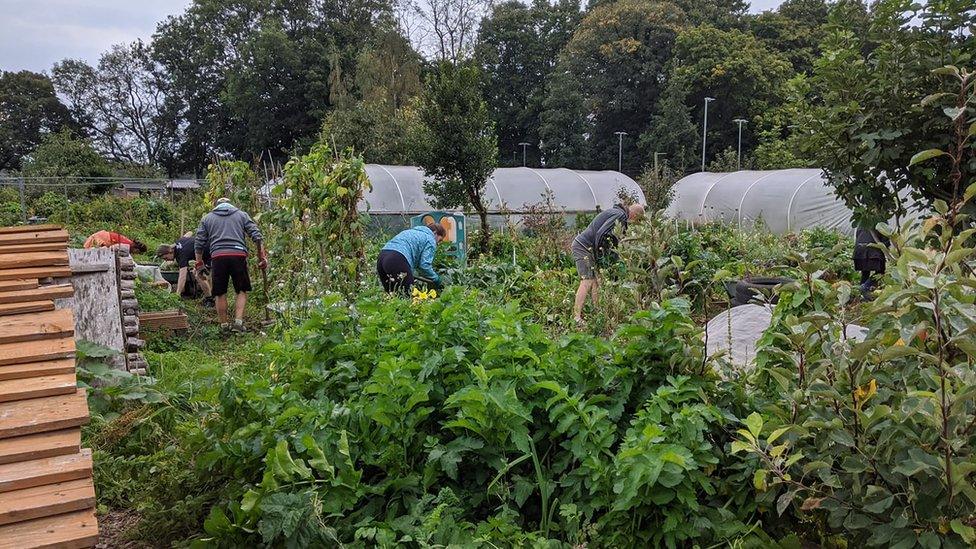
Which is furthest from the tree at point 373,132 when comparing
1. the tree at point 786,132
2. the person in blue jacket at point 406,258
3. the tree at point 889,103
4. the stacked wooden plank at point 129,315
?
the tree at point 889,103

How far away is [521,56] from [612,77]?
7.96m

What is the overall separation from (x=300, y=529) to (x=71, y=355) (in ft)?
3.78

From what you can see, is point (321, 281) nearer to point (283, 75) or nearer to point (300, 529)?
point (300, 529)

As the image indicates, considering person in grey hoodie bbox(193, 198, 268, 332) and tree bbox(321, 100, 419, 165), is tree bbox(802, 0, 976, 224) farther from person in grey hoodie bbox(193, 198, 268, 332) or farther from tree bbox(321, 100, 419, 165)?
tree bbox(321, 100, 419, 165)

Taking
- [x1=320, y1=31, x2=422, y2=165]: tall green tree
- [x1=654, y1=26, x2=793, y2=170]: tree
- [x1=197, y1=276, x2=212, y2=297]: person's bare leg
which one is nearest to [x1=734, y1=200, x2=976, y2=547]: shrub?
[x1=197, y1=276, x2=212, y2=297]: person's bare leg

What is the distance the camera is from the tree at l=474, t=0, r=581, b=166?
45844 millimetres

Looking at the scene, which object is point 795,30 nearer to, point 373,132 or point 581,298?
point 373,132

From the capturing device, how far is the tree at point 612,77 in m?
39.7

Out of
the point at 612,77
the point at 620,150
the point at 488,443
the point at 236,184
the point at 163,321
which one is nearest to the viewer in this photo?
the point at 488,443

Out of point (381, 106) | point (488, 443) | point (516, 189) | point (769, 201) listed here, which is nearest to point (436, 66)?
point (381, 106)

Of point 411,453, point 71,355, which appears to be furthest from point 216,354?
point 411,453

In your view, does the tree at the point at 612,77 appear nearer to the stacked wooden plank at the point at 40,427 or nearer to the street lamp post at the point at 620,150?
the street lamp post at the point at 620,150

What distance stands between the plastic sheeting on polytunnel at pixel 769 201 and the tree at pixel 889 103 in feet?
40.9

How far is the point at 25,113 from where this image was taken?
152 ft
